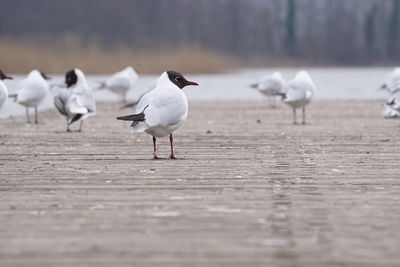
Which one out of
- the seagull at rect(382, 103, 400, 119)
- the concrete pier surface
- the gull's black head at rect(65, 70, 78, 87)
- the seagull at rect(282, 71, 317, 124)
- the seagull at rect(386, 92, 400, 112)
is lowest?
the concrete pier surface

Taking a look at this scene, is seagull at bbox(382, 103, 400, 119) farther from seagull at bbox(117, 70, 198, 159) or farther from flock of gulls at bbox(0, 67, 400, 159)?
seagull at bbox(117, 70, 198, 159)

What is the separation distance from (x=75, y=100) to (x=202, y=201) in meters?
7.35

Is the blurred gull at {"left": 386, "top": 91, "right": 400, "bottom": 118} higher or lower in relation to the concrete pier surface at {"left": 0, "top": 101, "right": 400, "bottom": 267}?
higher

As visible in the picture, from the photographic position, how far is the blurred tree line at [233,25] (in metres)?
50.4

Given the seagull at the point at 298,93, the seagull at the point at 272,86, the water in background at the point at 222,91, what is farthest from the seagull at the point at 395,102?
the water in background at the point at 222,91

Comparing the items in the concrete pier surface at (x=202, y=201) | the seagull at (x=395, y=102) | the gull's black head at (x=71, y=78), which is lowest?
the concrete pier surface at (x=202, y=201)

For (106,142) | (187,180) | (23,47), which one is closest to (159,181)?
(187,180)

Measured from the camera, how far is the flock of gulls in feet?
30.7

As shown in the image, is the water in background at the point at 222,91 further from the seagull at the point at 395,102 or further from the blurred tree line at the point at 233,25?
the seagull at the point at 395,102

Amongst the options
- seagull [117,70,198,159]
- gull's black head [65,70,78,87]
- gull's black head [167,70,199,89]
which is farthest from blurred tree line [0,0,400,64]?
seagull [117,70,198,159]

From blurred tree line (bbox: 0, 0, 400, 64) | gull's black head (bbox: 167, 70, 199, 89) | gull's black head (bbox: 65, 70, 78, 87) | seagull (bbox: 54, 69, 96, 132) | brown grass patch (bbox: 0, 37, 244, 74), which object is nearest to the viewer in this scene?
gull's black head (bbox: 167, 70, 199, 89)

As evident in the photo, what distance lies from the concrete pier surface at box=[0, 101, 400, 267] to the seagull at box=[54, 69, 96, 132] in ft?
3.23

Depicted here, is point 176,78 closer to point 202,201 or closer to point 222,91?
point 202,201

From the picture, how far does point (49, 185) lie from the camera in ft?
24.6
